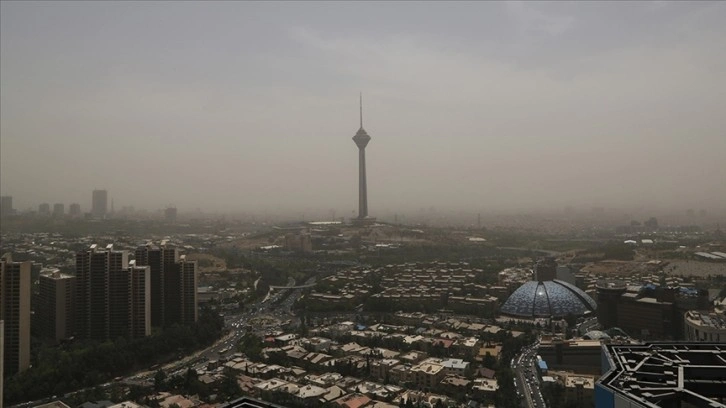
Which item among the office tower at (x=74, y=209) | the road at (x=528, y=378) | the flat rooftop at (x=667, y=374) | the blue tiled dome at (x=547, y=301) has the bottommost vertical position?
the road at (x=528, y=378)

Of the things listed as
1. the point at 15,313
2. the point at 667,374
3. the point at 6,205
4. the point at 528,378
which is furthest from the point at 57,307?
the point at 6,205

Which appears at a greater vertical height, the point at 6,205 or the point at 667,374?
the point at 6,205

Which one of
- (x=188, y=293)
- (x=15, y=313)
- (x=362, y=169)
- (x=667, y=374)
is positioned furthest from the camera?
(x=362, y=169)

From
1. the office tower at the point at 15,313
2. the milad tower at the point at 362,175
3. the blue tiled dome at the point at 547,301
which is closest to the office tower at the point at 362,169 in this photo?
the milad tower at the point at 362,175

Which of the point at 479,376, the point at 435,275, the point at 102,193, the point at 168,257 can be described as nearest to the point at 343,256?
the point at 435,275

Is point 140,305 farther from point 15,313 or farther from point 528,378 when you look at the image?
point 528,378

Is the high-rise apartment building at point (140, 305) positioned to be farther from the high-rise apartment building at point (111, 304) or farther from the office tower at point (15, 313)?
the office tower at point (15, 313)
